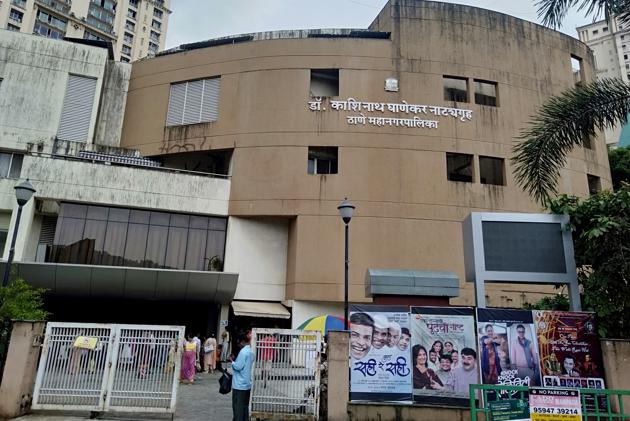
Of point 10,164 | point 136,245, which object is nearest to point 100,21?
point 10,164

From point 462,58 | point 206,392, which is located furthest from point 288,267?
point 462,58

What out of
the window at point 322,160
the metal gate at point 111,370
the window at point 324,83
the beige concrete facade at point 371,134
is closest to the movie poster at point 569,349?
the metal gate at point 111,370

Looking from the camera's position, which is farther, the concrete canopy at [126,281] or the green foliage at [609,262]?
the concrete canopy at [126,281]

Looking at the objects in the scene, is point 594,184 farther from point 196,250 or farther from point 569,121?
point 196,250

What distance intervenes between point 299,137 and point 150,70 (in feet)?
34.0

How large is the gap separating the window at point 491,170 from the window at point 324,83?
848cm

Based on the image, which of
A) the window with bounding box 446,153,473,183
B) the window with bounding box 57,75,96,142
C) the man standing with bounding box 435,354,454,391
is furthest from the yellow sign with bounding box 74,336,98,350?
the window with bounding box 446,153,473,183

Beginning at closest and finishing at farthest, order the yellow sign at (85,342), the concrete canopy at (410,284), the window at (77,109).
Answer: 1. the yellow sign at (85,342)
2. the concrete canopy at (410,284)
3. the window at (77,109)

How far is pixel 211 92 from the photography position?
2336cm

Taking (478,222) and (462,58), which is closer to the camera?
(478,222)

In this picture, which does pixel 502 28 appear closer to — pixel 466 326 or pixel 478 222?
pixel 478 222

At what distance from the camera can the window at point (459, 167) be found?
22438mm

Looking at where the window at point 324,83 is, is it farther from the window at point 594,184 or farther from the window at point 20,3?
the window at point 20,3

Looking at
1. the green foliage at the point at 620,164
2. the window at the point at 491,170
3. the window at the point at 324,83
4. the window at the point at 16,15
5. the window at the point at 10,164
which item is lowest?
the window at the point at 10,164
